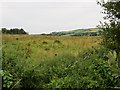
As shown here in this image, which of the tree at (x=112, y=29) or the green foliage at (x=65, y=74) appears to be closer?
the tree at (x=112, y=29)

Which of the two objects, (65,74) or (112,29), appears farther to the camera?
(65,74)

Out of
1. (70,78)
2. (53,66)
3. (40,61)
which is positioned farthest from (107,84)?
(40,61)

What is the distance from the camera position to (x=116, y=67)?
6797 mm

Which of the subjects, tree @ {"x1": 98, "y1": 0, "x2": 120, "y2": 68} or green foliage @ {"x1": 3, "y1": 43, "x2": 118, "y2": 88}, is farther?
green foliage @ {"x1": 3, "y1": 43, "x2": 118, "y2": 88}

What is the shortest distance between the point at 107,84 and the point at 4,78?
8.82 feet

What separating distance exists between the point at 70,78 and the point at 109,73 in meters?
1.03

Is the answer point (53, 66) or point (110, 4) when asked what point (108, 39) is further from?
point (53, 66)

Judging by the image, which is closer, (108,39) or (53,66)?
(108,39)

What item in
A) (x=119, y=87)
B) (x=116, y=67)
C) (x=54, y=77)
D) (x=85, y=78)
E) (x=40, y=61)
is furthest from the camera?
(x=40, y=61)

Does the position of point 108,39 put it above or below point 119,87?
above

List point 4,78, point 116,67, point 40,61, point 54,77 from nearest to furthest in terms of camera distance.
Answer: point 116,67
point 4,78
point 54,77
point 40,61

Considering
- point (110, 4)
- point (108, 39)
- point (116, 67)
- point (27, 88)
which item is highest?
point (110, 4)

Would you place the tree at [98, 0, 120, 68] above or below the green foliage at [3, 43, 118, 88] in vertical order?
above

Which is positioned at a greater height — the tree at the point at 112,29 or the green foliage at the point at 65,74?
the tree at the point at 112,29
